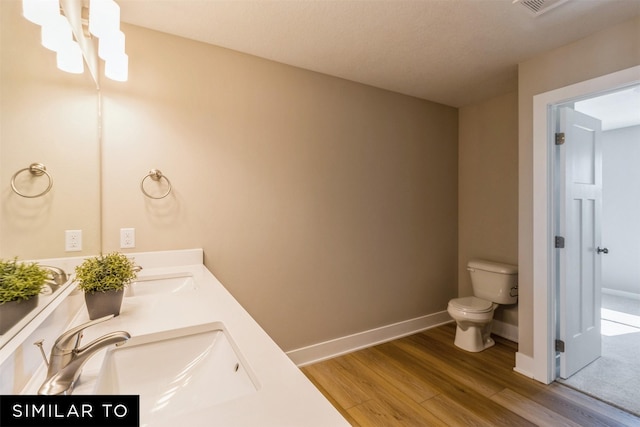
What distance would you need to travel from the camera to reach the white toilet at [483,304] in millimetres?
2559

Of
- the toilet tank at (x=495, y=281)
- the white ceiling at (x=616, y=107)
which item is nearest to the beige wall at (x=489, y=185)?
the toilet tank at (x=495, y=281)

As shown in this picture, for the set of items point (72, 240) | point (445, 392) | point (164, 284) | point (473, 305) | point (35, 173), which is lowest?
point (445, 392)

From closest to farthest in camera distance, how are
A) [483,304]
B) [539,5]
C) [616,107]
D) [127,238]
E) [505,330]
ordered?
[539,5] < [127,238] < [483,304] < [505,330] < [616,107]

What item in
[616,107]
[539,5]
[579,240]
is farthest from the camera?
[616,107]

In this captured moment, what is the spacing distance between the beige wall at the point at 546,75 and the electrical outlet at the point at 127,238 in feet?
8.86

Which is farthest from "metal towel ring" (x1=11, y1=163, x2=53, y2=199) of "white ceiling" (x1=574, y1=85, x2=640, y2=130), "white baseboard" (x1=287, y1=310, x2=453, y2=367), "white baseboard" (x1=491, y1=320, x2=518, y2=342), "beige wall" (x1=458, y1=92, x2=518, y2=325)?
"white ceiling" (x1=574, y1=85, x2=640, y2=130)

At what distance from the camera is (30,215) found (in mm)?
1032

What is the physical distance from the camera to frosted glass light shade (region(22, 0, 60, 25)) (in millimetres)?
842

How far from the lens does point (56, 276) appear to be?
1.08 metres

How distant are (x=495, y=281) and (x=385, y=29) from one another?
90.9 inches

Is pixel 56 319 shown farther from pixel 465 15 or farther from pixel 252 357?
pixel 465 15

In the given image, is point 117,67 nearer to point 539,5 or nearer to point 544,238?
point 539,5

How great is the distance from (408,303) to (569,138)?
190 centimetres

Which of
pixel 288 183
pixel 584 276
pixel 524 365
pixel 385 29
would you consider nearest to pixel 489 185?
pixel 584 276
